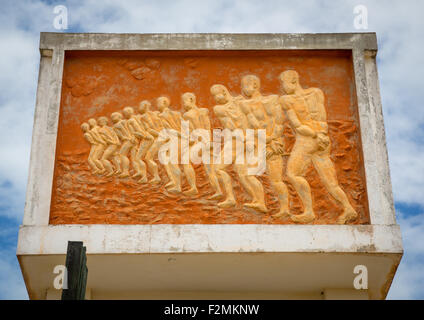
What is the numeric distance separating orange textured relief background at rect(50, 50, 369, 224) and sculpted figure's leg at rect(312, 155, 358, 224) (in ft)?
0.25

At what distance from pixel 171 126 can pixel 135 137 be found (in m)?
0.56

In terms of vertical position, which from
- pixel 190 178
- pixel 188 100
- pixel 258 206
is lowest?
pixel 258 206

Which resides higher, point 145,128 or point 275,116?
point 275,116

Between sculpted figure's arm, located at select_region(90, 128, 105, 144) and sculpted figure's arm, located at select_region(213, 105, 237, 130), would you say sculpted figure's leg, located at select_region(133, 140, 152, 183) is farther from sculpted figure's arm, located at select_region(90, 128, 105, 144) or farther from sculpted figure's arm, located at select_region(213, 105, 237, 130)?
sculpted figure's arm, located at select_region(213, 105, 237, 130)

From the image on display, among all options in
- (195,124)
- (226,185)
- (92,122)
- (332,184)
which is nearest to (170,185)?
(226,185)

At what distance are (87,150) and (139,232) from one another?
162 centimetres

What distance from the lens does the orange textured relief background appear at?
10.2 m

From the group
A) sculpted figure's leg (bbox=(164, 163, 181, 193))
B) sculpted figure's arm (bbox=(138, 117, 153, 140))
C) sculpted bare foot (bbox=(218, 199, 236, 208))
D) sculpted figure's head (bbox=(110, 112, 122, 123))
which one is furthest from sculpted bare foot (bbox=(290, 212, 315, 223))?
sculpted figure's head (bbox=(110, 112, 122, 123))

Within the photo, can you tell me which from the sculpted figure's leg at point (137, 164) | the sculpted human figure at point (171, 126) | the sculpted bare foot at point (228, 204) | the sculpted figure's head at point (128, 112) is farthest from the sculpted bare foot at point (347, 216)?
the sculpted figure's head at point (128, 112)

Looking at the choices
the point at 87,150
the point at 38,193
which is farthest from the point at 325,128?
the point at 38,193

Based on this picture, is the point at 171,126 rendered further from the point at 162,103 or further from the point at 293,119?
the point at 293,119

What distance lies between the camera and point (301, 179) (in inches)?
408

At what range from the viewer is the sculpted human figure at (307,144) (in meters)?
10.3
